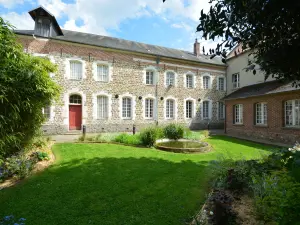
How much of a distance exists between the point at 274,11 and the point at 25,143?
673 cm

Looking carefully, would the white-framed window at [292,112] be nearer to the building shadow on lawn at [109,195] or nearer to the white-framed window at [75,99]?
the building shadow on lawn at [109,195]

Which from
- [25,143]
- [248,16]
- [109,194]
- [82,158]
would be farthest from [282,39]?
[25,143]

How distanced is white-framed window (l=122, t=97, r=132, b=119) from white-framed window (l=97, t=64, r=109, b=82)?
85.9 inches

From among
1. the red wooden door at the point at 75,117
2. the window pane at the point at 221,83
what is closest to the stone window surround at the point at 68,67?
the red wooden door at the point at 75,117

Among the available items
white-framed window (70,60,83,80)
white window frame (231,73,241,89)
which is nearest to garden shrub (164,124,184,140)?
white-framed window (70,60,83,80)

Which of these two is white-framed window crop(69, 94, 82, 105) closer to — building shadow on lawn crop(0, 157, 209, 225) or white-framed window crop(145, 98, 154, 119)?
white-framed window crop(145, 98, 154, 119)

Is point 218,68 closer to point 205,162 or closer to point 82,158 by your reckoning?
point 205,162

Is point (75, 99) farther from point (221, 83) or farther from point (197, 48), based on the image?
point (221, 83)

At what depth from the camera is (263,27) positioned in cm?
238

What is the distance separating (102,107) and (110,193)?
10.9m

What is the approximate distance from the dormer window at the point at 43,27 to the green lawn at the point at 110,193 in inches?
407

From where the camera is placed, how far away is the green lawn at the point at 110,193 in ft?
9.50

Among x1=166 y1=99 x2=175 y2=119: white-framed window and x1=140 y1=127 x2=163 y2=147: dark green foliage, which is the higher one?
x1=166 y1=99 x2=175 y2=119: white-framed window

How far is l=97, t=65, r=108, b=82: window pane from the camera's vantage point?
13.8 meters
